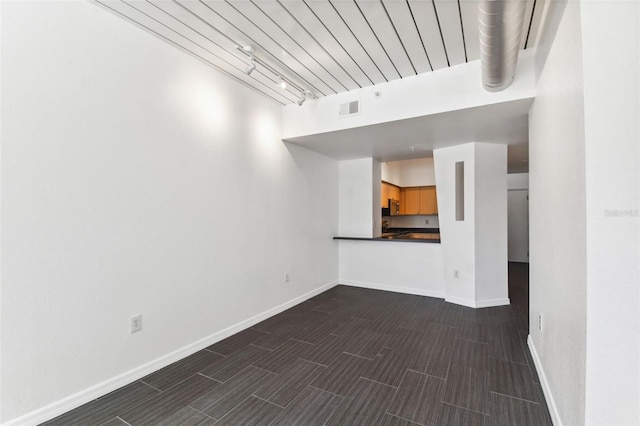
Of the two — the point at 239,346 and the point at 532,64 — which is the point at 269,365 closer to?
the point at 239,346

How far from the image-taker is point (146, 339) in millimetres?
2312

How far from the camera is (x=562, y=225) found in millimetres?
1589

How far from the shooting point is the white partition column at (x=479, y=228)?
394 centimetres

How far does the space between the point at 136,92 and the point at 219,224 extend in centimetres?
137

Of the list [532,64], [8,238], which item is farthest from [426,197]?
[8,238]

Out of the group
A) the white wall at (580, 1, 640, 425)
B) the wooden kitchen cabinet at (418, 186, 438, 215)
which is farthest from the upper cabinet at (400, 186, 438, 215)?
the white wall at (580, 1, 640, 425)

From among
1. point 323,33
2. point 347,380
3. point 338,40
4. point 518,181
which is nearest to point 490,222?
point 347,380

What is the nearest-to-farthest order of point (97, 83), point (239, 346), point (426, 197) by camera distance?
1. point (97, 83)
2. point (239, 346)
3. point (426, 197)

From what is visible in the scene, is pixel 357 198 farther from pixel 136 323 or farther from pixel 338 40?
pixel 136 323

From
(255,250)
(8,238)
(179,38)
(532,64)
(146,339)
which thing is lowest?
(146,339)

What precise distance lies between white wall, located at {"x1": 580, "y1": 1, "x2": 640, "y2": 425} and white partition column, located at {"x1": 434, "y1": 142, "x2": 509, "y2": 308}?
296 cm

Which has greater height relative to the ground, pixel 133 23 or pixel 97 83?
pixel 133 23

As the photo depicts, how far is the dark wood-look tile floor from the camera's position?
1840 mm

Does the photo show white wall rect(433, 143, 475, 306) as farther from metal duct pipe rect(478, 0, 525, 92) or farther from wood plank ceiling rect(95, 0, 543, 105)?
metal duct pipe rect(478, 0, 525, 92)
